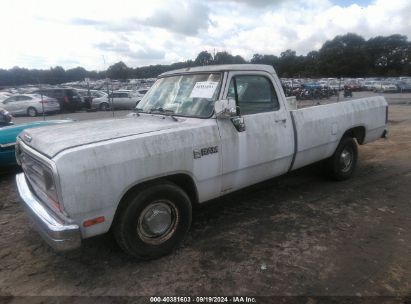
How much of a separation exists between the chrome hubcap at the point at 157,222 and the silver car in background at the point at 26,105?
66.7 ft

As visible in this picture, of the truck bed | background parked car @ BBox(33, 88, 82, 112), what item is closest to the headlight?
the truck bed

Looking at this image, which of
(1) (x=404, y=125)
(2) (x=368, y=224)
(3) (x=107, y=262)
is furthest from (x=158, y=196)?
(1) (x=404, y=125)

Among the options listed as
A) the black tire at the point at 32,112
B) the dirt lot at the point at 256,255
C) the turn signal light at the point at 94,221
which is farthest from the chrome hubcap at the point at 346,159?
the black tire at the point at 32,112

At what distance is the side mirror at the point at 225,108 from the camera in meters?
3.67

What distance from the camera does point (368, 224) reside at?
14.1 ft

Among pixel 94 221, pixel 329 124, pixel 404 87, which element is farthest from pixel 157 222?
pixel 404 87

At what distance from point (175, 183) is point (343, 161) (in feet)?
11.1

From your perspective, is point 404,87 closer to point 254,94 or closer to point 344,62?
point 254,94

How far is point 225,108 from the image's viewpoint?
12.1ft

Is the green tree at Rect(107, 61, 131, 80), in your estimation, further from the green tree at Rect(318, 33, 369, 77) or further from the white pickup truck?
the green tree at Rect(318, 33, 369, 77)

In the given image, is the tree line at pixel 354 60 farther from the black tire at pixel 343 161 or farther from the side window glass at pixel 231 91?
the side window glass at pixel 231 91

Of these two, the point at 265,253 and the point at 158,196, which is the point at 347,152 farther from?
the point at 158,196

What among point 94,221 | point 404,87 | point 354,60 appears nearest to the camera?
point 94,221

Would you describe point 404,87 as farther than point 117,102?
Yes
